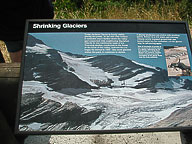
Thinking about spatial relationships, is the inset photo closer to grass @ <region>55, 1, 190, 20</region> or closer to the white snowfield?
the white snowfield

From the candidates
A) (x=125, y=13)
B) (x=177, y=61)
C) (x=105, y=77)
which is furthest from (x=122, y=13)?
(x=105, y=77)

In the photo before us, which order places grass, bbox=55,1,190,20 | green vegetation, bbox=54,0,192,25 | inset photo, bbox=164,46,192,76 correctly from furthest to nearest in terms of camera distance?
1. green vegetation, bbox=54,0,192,25
2. grass, bbox=55,1,190,20
3. inset photo, bbox=164,46,192,76

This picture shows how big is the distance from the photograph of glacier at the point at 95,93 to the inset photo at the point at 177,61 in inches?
1.6

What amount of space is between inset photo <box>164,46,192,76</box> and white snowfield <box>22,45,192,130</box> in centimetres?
7

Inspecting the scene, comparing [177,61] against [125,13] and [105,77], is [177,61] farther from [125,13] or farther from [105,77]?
[125,13]

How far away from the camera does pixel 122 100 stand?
891 millimetres

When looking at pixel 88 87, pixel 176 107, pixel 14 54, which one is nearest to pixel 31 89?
pixel 88 87

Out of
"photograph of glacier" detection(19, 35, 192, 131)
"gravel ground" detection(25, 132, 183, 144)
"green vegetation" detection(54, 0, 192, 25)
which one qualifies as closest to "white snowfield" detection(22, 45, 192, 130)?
"photograph of glacier" detection(19, 35, 192, 131)

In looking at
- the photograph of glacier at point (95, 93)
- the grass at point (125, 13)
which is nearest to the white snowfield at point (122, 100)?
the photograph of glacier at point (95, 93)

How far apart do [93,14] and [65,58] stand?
420 centimetres

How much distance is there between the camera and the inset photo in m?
0.98

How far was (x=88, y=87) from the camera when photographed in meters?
0.92

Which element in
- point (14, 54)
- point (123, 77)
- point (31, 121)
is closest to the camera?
point (31, 121)

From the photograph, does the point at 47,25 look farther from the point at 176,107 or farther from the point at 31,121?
the point at 176,107
